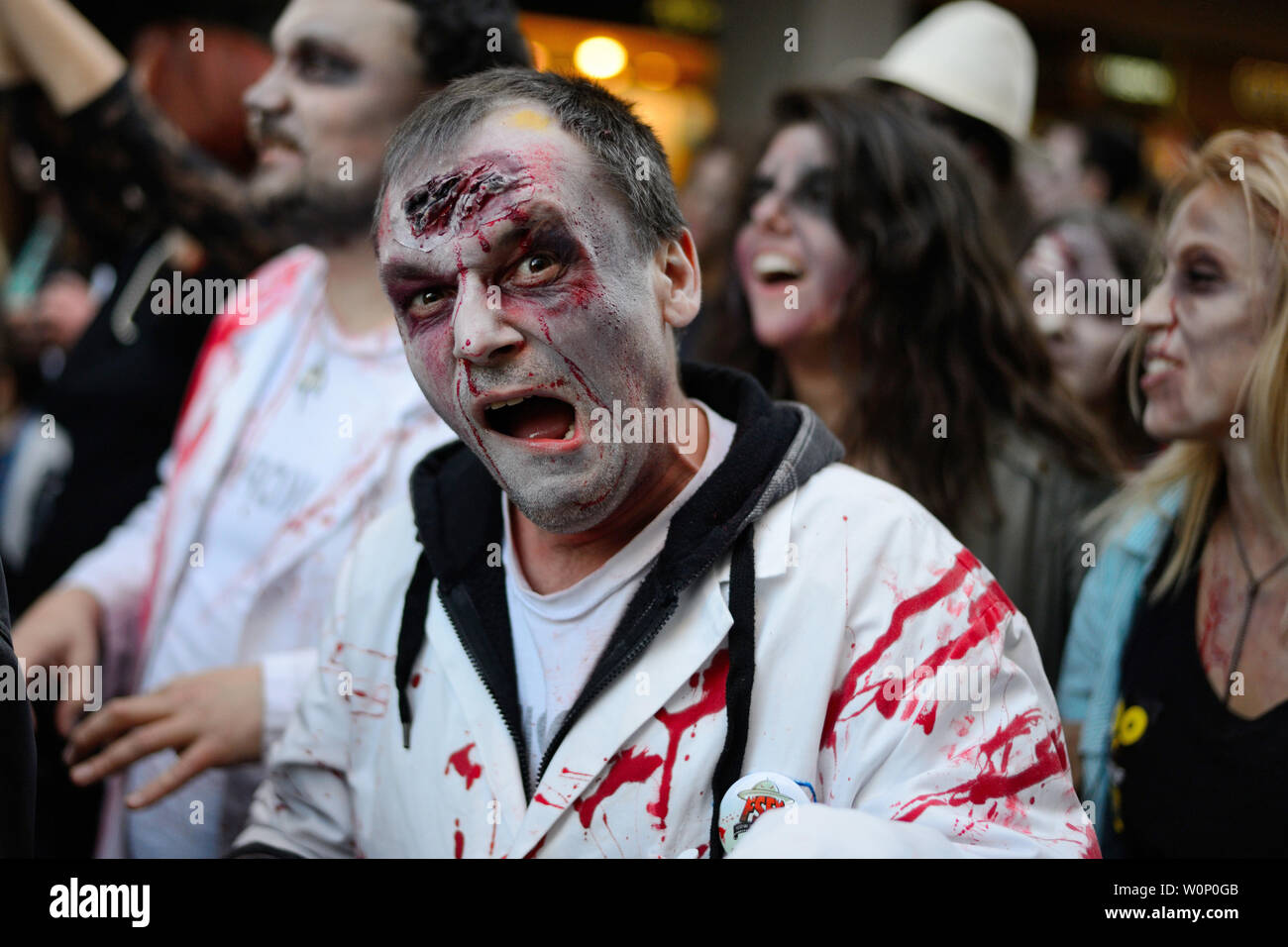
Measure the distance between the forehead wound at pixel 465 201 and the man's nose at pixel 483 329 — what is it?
8 centimetres

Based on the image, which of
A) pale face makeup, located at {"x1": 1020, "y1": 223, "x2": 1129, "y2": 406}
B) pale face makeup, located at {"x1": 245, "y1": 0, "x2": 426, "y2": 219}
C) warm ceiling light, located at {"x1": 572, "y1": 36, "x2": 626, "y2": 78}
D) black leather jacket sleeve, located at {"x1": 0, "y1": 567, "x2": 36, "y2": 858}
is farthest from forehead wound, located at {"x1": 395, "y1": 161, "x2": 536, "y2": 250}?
warm ceiling light, located at {"x1": 572, "y1": 36, "x2": 626, "y2": 78}

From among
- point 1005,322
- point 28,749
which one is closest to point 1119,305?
point 1005,322

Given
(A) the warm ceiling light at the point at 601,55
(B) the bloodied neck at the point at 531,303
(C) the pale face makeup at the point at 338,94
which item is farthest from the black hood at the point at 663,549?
(A) the warm ceiling light at the point at 601,55

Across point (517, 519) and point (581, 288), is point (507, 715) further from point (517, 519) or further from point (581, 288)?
point (581, 288)

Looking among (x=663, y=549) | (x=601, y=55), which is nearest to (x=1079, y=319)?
(x=663, y=549)

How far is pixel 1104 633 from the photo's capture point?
221cm

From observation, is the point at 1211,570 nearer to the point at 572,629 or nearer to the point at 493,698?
the point at 572,629

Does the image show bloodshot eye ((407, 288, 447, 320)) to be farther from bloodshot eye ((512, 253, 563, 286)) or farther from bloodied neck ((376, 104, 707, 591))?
bloodshot eye ((512, 253, 563, 286))

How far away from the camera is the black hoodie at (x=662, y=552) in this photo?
1.50m

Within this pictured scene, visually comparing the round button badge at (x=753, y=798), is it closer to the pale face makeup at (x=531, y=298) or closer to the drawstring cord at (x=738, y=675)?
the drawstring cord at (x=738, y=675)

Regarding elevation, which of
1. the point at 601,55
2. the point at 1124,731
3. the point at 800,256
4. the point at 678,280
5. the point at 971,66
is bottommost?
the point at 1124,731

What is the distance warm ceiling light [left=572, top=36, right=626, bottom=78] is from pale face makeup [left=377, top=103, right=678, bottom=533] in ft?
17.0

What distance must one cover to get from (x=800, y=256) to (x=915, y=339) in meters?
0.35
